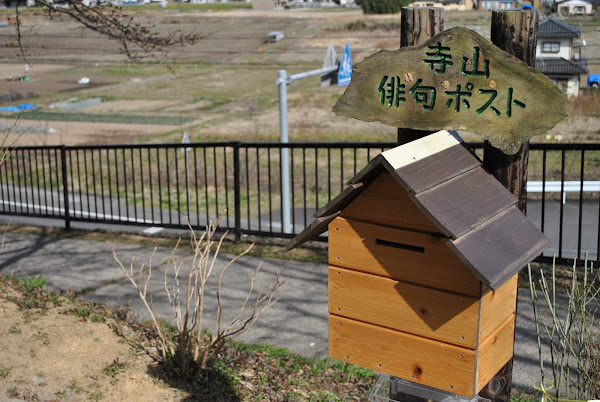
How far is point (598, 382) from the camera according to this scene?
341 cm

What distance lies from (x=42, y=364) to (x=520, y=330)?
11.2 ft

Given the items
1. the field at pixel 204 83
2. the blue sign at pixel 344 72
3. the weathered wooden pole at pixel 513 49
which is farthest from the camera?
the field at pixel 204 83

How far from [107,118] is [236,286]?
23.1m

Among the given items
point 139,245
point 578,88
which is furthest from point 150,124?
point 139,245

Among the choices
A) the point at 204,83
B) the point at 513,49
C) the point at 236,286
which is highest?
the point at 513,49

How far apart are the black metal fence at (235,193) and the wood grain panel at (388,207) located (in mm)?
3399

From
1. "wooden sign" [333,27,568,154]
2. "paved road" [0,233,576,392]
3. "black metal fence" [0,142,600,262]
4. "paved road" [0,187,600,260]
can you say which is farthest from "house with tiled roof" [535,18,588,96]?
"wooden sign" [333,27,568,154]

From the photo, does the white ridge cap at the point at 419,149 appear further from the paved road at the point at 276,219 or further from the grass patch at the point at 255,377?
the paved road at the point at 276,219

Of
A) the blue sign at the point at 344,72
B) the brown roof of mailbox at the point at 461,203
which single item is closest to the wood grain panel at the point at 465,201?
the brown roof of mailbox at the point at 461,203

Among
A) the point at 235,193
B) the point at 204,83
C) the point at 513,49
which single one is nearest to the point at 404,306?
the point at 513,49

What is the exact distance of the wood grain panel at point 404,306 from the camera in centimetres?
283

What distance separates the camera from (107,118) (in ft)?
92.9

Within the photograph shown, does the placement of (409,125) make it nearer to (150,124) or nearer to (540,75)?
(540,75)

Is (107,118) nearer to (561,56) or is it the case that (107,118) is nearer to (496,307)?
(561,56)
